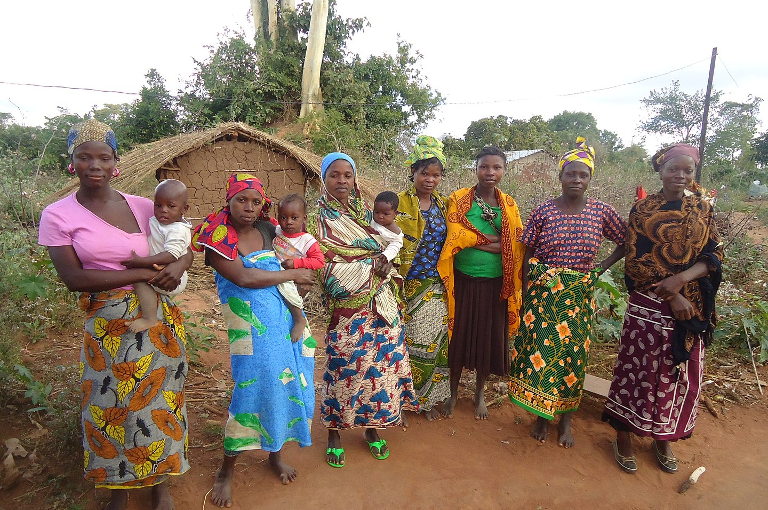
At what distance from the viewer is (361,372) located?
112 inches

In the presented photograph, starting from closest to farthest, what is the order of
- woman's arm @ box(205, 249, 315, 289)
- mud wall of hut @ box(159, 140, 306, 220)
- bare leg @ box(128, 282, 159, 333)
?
bare leg @ box(128, 282, 159, 333) → woman's arm @ box(205, 249, 315, 289) → mud wall of hut @ box(159, 140, 306, 220)

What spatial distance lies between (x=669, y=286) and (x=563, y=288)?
59 centimetres

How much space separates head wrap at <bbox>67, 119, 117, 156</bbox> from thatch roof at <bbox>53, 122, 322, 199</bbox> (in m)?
5.25

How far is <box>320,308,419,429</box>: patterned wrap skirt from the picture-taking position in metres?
2.84

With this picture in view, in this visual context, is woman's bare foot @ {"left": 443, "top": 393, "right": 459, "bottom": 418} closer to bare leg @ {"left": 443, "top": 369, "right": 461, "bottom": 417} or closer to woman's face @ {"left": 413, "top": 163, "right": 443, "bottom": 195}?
bare leg @ {"left": 443, "top": 369, "right": 461, "bottom": 417}

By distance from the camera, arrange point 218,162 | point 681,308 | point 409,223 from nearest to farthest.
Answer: point 681,308 < point 409,223 < point 218,162

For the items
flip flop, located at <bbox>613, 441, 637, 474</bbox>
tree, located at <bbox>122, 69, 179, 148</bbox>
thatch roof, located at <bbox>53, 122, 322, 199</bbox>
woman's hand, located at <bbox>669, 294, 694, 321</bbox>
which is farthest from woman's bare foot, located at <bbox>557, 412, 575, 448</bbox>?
tree, located at <bbox>122, 69, 179, 148</bbox>

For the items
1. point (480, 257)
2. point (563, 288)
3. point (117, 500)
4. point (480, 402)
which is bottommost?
point (480, 402)

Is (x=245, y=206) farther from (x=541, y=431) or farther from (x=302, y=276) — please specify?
(x=541, y=431)

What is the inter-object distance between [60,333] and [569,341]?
4756mm

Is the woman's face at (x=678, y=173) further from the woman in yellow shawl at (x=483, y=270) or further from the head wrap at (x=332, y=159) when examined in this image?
the head wrap at (x=332, y=159)

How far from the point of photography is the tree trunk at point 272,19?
1709 centimetres

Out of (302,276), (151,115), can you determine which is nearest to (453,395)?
(302,276)

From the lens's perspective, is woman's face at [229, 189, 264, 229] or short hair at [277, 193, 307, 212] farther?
short hair at [277, 193, 307, 212]
